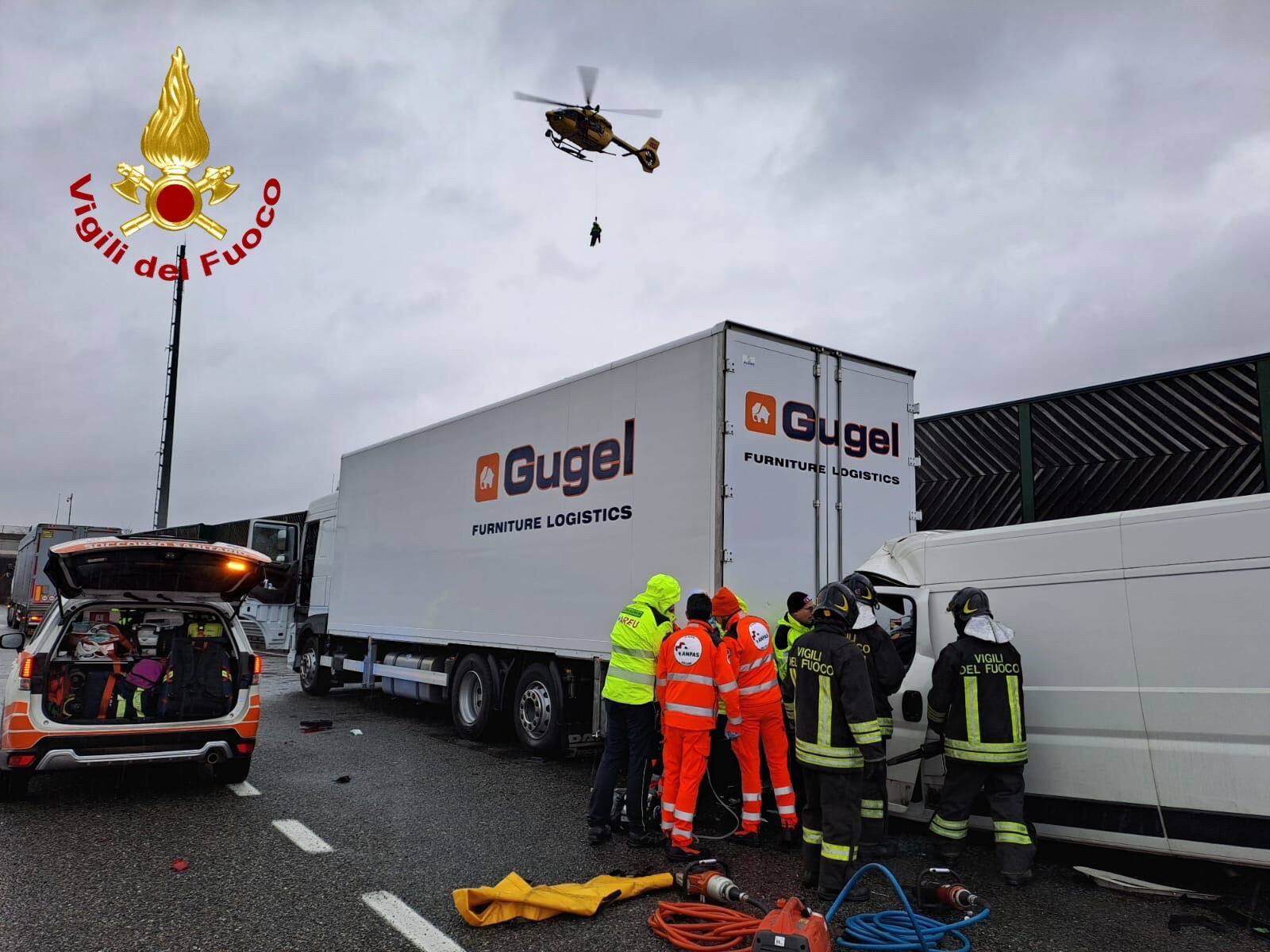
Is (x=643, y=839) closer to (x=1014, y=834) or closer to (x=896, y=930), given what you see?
(x=896, y=930)

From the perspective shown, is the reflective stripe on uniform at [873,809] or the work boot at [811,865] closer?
the work boot at [811,865]

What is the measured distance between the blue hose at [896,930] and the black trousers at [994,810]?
765 millimetres

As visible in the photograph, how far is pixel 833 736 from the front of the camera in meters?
4.50

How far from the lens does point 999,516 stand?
33.6 ft

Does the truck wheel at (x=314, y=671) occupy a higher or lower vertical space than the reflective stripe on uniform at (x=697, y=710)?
lower

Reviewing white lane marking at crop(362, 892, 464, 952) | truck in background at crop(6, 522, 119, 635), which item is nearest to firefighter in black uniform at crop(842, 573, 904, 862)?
white lane marking at crop(362, 892, 464, 952)

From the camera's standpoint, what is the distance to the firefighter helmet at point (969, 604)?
4.77m

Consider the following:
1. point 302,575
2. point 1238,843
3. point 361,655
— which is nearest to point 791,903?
point 1238,843

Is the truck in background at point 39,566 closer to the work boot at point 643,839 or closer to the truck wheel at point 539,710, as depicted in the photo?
the truck wheel at point 539,710

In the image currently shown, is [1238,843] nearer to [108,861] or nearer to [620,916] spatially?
[620,916]

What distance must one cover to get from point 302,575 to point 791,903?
1138 cm

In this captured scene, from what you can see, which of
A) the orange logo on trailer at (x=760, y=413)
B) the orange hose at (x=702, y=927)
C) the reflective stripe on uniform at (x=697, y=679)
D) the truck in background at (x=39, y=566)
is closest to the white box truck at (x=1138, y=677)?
the reflective stripe on uniform at (x=697, y=679)

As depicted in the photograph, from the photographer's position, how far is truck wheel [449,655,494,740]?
8.54 m

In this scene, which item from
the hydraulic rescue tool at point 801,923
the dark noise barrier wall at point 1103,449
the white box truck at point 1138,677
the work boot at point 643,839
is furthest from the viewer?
the dark noise barrier wall at point 1103,449
